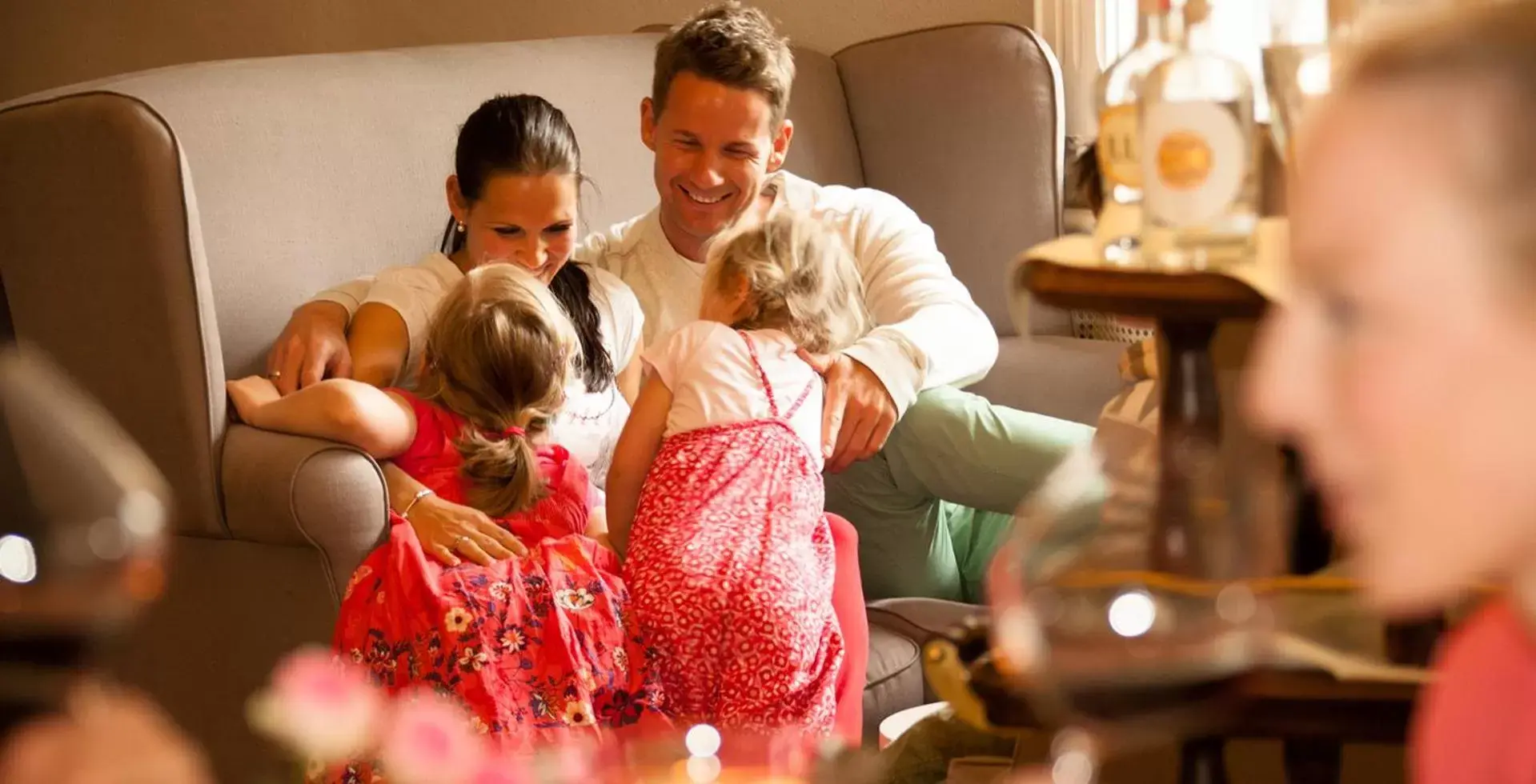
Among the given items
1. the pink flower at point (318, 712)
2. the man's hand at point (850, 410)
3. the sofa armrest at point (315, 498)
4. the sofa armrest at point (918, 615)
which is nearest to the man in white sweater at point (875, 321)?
the man's hand at point (850, 410)

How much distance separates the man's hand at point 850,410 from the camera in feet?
7.50

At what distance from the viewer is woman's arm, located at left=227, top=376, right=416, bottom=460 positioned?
2.00m

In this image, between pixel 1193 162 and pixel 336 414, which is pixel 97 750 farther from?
pixel 336 414

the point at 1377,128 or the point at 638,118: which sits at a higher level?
the point at 638,118

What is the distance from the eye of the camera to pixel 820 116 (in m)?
3.26

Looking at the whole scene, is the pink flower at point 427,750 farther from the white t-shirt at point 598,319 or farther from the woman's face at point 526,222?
the woman's face at point 526,222

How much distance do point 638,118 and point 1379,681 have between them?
210cm

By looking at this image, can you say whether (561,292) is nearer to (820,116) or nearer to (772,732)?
(820,116)

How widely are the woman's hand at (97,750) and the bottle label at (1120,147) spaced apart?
33.4 inches

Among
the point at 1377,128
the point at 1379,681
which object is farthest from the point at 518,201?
the point at 1377,128

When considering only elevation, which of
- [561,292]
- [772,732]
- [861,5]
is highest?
[861,5]

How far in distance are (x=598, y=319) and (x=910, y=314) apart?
493 mm

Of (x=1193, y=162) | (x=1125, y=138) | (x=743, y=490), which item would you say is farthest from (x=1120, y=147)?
(x=743, y=490)

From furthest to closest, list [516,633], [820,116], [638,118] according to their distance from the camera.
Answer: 1. [820,116]
2. [638,118]
3. [516,633]
